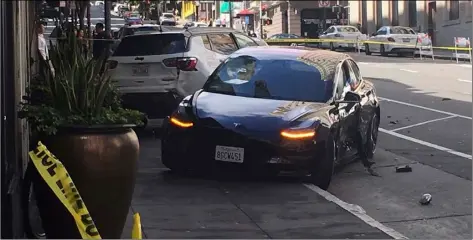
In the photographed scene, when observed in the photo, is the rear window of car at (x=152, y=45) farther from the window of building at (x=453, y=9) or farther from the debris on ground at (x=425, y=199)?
the window of building at (x=453, y=9)

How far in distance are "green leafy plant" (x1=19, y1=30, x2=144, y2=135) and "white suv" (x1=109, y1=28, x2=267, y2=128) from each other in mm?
5590

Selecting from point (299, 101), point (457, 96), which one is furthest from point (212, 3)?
point (299, 101)

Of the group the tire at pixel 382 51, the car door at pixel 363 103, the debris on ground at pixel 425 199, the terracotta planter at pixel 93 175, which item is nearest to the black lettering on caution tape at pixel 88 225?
the terracotta planter at pixel 93 175

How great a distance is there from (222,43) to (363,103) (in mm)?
3624

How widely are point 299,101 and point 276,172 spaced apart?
44.1 inches

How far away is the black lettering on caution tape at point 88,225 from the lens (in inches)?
231

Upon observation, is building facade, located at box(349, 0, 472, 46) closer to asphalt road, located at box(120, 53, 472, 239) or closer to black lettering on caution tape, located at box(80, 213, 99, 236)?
asphalt road, located at box(120, 53, 472, 239)

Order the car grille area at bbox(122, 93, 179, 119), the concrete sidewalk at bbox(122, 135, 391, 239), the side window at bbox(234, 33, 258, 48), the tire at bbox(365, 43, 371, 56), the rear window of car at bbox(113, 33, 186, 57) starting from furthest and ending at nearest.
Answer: the tire at bbox(365, 43, 371, 56), the side window at bbox(234, 33, 258, 48), the rear window of car at bbox(113, 33, 186, 57), the car grille area at bbox(122, 93, 179, 119), the concrete sidewalk at bbox(122, 135, 391, 239)

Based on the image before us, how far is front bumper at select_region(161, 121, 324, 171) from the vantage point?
9055 mm

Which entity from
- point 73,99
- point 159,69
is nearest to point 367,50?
point 159,69

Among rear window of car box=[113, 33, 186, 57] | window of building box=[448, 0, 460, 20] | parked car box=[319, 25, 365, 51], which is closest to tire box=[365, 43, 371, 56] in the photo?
parked car box=[319, 25, 365, 51]

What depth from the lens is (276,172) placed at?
30.1 feet

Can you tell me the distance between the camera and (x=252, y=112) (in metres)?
9.38

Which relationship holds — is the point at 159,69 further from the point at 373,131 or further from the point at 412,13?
the point at 412,13
